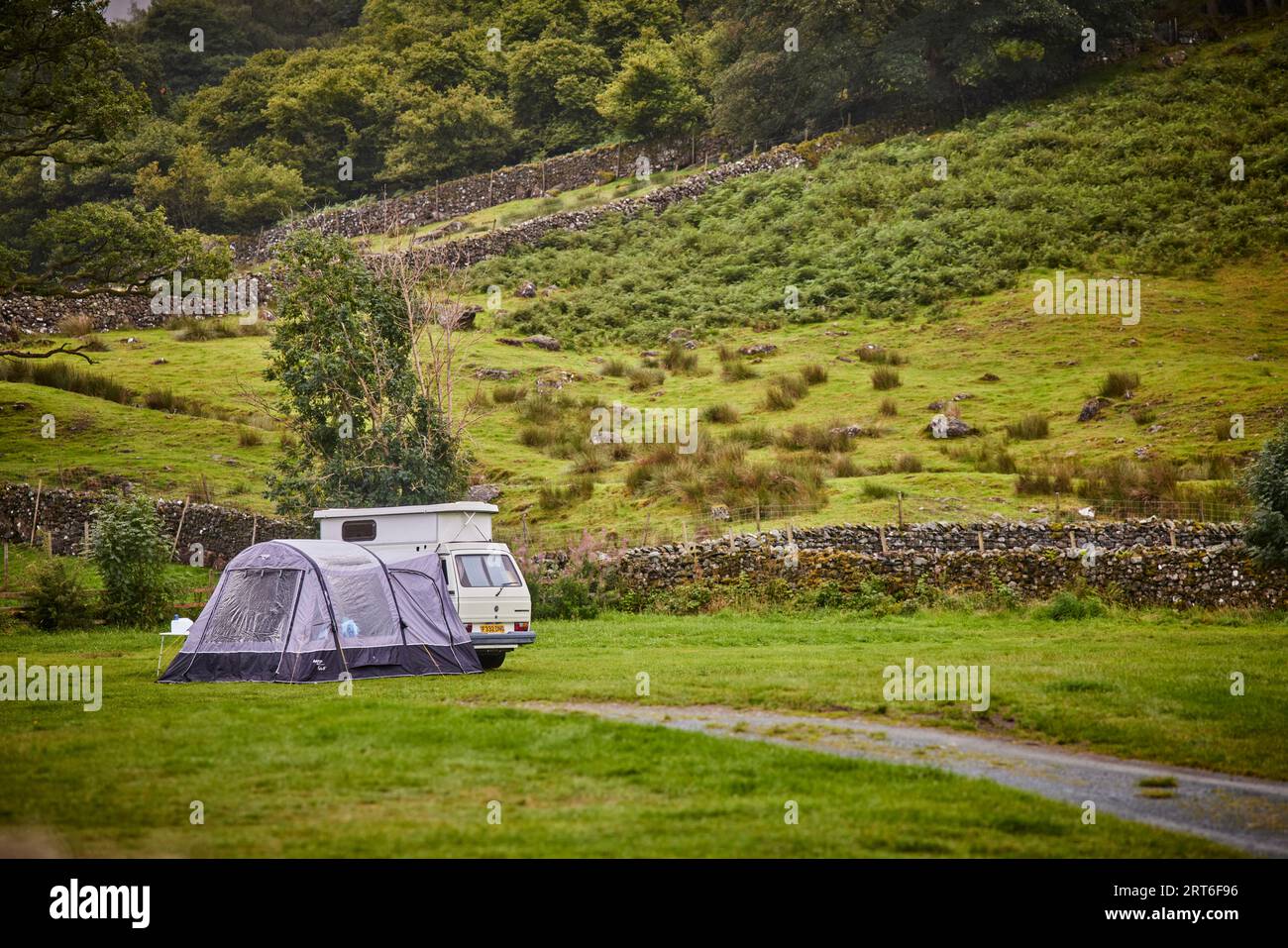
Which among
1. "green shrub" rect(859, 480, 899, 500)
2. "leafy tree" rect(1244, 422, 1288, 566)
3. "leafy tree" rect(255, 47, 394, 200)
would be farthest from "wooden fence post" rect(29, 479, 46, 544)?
"leafy tree" rect(255, 47, 394, 200)

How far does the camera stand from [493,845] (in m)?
7.84

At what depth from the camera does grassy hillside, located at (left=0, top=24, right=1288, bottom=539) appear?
28.7m

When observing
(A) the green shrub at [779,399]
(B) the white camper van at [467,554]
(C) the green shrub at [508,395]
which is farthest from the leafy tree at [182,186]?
(B) the white camper van at [467,554]

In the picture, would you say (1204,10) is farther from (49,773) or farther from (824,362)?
(49,773)

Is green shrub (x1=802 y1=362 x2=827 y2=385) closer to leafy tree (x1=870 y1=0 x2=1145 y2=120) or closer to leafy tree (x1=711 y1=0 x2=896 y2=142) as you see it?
leafy tree (x1=870 y1=0 x2=1145 y2=120)

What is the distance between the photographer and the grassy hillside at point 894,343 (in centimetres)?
2872

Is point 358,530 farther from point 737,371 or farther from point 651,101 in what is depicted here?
point 651,101

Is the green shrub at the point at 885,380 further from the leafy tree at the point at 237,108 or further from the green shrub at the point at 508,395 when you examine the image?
the leafy tree at the point at 237,108

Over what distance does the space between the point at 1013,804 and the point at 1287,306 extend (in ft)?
113

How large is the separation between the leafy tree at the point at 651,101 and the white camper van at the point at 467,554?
52.3 meters

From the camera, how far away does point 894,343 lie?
4034 centimetres

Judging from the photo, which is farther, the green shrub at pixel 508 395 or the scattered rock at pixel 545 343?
the scattered rock at pixel 545 343

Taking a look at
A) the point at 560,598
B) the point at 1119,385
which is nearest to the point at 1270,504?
the point at 1119,385
